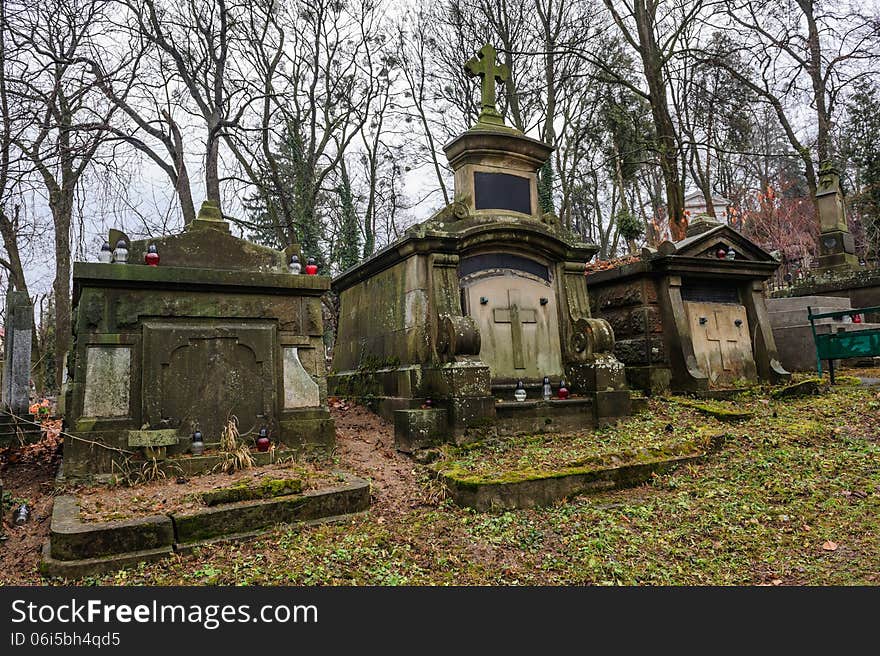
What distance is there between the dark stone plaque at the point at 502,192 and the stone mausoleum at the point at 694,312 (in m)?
2.47

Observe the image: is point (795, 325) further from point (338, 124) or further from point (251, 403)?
point (338, 124)

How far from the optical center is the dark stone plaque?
308 inches

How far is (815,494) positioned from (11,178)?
670 centimetres

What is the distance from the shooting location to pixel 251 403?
18.3ft

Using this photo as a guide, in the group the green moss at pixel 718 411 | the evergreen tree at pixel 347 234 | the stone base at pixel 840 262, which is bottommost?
the green moss at pixel 718 411

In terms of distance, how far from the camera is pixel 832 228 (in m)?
14.5

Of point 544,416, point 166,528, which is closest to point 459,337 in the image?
point 544,416

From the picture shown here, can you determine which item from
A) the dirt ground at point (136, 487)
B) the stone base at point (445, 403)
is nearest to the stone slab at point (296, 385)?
the dirt ground at point (136, 487)

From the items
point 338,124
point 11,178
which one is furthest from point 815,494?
point 338,124

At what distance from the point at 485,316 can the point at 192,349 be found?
12.0 ft

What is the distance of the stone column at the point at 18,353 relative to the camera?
610 centimetres

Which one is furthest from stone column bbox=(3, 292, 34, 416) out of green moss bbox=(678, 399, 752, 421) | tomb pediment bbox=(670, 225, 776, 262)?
tomb pediment bbox=(670, 225, 776, 262)

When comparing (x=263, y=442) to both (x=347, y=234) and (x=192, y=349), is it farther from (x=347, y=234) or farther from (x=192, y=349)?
(x=347, y=234)

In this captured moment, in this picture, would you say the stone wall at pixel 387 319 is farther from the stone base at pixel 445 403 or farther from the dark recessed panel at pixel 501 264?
the dark recessed panel at pixel 501 264
